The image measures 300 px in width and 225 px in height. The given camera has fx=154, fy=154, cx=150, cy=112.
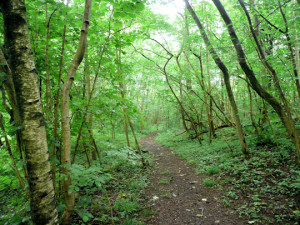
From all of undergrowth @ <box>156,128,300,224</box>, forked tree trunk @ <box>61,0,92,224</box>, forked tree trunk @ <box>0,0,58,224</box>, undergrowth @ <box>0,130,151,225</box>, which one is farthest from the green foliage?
forked tree trunk @ <box>0,0,58,224</box>

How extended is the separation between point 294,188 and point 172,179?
2.96 metres

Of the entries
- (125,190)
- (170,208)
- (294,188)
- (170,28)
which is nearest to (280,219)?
(294,188)

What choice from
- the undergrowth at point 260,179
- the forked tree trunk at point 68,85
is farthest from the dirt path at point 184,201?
the forked tree trunk at point 68,85

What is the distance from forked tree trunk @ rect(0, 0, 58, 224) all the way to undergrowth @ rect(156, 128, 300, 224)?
3.27 m

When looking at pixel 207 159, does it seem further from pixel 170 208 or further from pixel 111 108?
pixel 111 108

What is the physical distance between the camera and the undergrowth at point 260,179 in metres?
2.83

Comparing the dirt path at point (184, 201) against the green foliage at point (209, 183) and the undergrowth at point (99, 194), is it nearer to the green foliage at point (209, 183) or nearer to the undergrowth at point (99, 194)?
the green foliage at point (209, 183)

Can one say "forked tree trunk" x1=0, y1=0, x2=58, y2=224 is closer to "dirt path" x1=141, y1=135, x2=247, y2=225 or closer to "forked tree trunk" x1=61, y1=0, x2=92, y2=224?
"forked tree trunk" x1=61, y1=0, x2=92, y2=224

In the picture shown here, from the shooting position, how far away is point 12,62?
1211 mm

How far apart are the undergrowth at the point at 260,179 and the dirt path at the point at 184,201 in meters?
0.23

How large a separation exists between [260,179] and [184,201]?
6.45 ft

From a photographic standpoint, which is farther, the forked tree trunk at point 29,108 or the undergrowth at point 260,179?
the undergrowth at point 260,179

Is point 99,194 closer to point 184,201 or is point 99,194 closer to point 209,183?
point 184,201

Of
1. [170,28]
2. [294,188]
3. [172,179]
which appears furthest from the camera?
[170,28]
